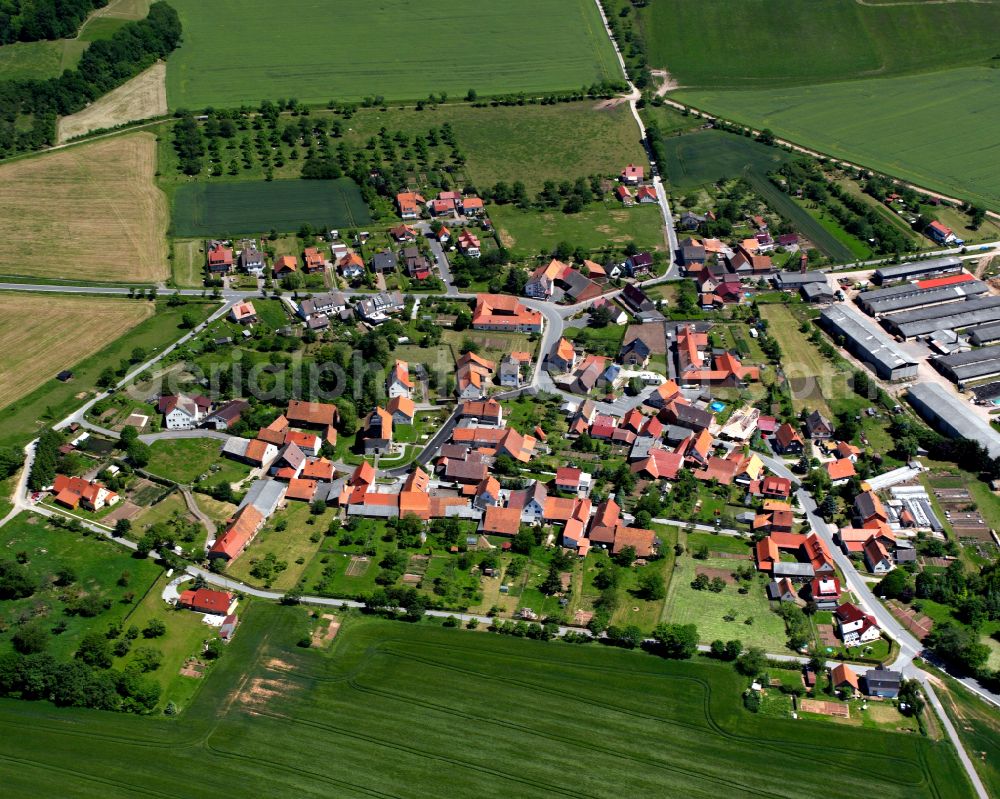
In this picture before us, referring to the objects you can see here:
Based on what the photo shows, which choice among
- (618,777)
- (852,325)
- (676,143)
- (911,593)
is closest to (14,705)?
(618,777)

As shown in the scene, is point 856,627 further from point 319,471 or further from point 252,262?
point 252,262

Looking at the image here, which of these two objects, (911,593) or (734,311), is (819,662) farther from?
(734,311)

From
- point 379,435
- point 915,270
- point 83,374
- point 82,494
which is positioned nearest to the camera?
point 82,494

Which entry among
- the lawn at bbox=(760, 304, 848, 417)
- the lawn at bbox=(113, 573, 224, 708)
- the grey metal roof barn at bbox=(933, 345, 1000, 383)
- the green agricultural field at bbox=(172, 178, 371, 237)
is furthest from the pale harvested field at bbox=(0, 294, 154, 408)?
the grey metal roof barn at bbox=(933, 345, 1000, 383)

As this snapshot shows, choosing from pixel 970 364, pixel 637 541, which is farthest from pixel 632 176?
pixel 637 541

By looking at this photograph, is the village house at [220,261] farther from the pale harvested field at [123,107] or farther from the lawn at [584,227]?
the pale harvested field at [123,107]

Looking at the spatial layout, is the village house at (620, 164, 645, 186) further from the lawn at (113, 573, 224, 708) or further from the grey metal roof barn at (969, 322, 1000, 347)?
the lawn at (113, 573, 224, 708)

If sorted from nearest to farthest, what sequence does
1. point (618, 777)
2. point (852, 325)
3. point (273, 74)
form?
point (618, 777)
point (852, 325)
point (273, 74)

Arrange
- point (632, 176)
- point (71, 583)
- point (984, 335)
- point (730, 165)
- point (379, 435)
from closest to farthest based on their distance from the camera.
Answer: point (71, 583), point (379, 435), point (984, 335), point (632, 176), point (730, 165)
